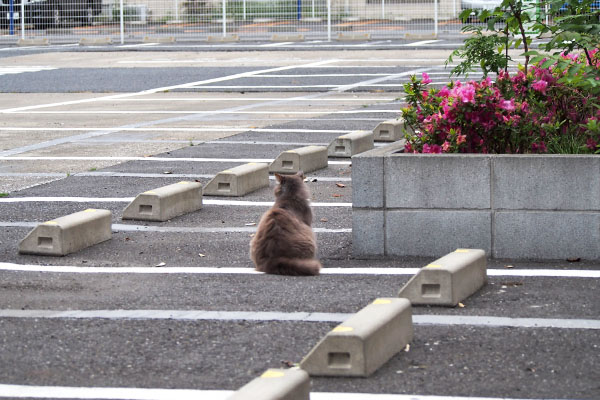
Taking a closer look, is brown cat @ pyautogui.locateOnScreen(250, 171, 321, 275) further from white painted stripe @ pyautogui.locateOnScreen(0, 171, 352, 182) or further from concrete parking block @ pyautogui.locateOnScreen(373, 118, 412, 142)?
concrete parking block @ pyautogui.locateOnScreen(373, 118, 412, 142)

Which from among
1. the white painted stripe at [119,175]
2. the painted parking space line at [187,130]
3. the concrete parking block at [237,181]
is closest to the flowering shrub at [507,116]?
the concrete parking block at [237,181]

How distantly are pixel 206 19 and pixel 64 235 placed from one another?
2992 centimetres

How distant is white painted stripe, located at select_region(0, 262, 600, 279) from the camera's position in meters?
6.92

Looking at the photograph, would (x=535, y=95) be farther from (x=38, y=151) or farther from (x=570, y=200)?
(x=38, y=151)

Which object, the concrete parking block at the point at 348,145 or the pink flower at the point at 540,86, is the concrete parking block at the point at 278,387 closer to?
the pink flower at the point at 540,86

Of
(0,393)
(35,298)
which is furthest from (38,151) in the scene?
(0,393)

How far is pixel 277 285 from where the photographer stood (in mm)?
6699

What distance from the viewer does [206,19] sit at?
121 feet

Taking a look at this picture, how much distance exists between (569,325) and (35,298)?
309cm

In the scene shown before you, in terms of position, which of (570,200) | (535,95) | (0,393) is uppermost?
(535,95)

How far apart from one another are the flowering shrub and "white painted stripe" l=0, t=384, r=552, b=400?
3.05 m

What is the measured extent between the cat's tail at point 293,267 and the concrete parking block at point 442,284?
2.73ft

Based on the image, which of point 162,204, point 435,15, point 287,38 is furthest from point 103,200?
point 435,15

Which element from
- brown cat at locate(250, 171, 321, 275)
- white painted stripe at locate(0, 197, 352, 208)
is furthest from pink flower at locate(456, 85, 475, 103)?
white painted stripe at locate(0, 197, 352, 208)
